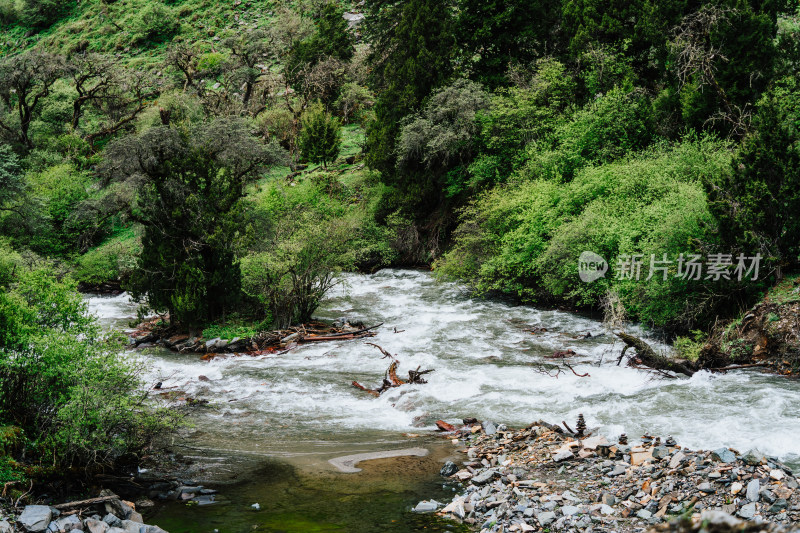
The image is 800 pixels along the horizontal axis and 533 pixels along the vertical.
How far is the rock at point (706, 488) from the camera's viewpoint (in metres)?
6.51

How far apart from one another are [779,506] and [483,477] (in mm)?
3324

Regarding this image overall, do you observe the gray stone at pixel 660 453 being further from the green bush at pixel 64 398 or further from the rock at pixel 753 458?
the green bush at pixel 64 398

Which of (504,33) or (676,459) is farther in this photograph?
(504,33)

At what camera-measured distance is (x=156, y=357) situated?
15.7 m

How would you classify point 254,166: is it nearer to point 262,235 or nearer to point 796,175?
point 262,235

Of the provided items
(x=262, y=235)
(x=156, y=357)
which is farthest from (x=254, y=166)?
(x=156, y=357)

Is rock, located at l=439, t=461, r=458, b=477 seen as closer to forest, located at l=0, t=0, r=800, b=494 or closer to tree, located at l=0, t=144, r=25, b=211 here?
forest, located at l=0, t=0, r=800, b=494

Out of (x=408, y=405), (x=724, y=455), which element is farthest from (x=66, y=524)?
(x=724, y=455)

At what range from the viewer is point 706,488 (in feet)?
21.5

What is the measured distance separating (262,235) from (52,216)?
608 inches

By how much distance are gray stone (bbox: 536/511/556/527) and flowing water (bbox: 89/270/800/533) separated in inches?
54.2

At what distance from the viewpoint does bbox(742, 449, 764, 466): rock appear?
6.99m

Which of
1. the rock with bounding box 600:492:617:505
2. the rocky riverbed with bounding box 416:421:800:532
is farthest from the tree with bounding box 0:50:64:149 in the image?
the rock with bounding box 600:492:617:505

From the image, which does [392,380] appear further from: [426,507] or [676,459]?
[676,459]
